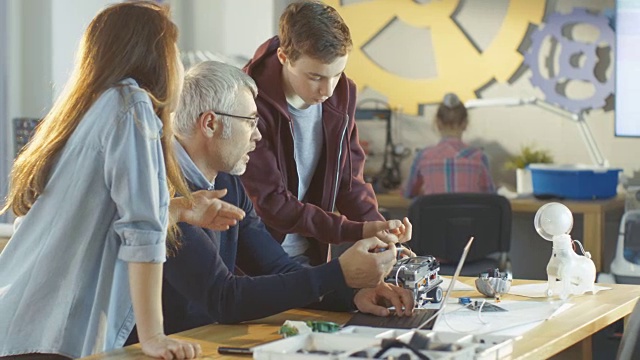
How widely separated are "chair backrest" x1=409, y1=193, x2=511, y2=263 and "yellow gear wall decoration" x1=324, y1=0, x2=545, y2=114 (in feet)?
3.63

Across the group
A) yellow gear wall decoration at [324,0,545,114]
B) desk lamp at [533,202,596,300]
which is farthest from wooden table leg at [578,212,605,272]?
desk lamp at [533,202,596,300]

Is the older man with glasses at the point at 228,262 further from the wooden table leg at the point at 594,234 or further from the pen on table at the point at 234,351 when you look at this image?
the wooden table leg at the point at 594,234

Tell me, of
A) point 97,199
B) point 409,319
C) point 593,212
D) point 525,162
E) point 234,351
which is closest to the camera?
point 97,199

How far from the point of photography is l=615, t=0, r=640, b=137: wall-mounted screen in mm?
5812

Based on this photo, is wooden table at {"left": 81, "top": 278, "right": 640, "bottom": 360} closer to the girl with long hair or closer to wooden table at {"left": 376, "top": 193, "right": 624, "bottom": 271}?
the girl with long hair

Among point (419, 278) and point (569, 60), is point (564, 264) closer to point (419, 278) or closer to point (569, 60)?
point (419, 278)

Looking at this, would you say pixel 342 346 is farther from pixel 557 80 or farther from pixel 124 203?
pixel 557 80

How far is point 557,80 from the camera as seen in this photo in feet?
19.5

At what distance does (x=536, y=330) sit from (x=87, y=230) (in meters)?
0.98

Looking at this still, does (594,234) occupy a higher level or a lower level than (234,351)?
lower

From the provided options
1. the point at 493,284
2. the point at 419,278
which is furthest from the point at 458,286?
the point at 419,278

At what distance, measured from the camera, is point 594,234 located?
18.3 ft

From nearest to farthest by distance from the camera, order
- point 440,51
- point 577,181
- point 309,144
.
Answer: point 309,144 < point 577,181 < point 440,51

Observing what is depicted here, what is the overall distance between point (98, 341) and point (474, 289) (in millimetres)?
1168
